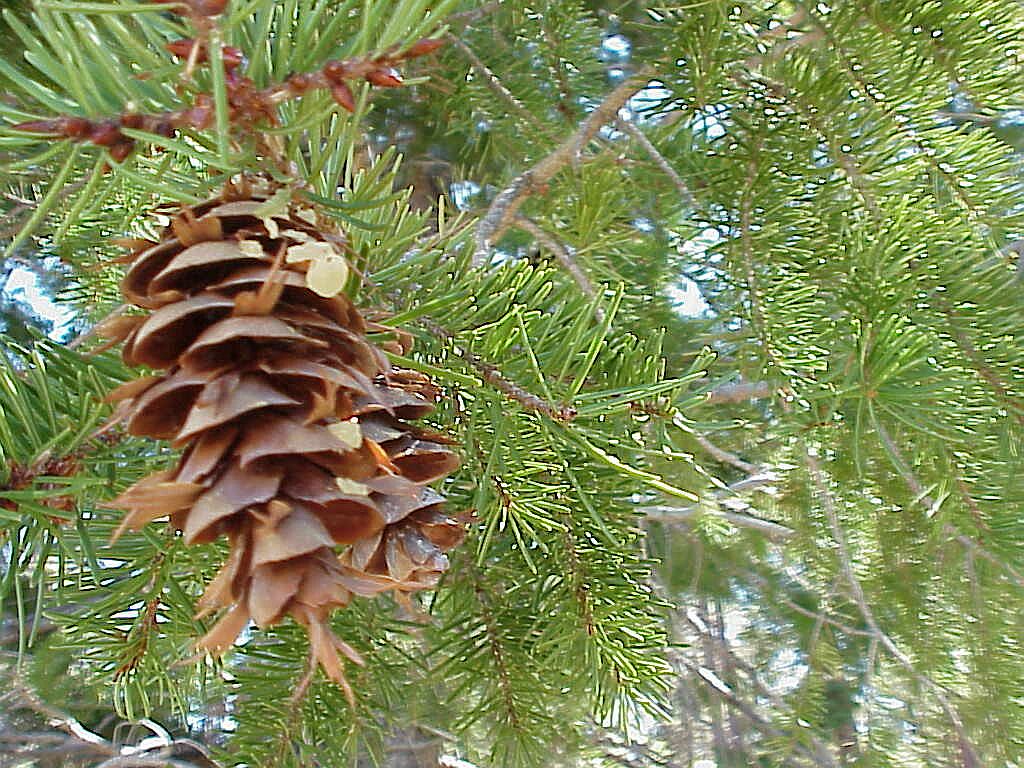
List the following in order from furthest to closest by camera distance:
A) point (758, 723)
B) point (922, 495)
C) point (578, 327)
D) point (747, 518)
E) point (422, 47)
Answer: point (758, 723) < point (747, 518) < point (922, 495) < point (578, 327) < point (422, 47)

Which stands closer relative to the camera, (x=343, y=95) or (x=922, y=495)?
(x=343, y=95)

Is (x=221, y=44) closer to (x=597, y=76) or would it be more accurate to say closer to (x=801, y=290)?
(x=801, y=290)

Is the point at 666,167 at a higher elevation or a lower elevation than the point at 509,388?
higher

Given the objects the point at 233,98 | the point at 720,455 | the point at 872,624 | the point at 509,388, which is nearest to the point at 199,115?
the point at 233,98

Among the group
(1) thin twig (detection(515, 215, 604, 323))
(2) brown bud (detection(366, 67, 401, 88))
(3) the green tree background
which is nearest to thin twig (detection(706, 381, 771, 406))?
(3) the green tree background

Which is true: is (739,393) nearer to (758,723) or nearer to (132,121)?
(758,723)

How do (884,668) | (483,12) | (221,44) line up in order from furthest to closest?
1. (884,668)
2. (483,12)
3. (221,44)

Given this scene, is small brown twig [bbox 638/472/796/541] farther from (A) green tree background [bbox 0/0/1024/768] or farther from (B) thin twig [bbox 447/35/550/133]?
(B) thin twig [bbox 447/35/550/133]

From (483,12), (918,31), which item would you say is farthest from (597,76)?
(918,31)

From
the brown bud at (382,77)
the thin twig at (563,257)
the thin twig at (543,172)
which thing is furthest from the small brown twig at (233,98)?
the thin twig at (563,257)
